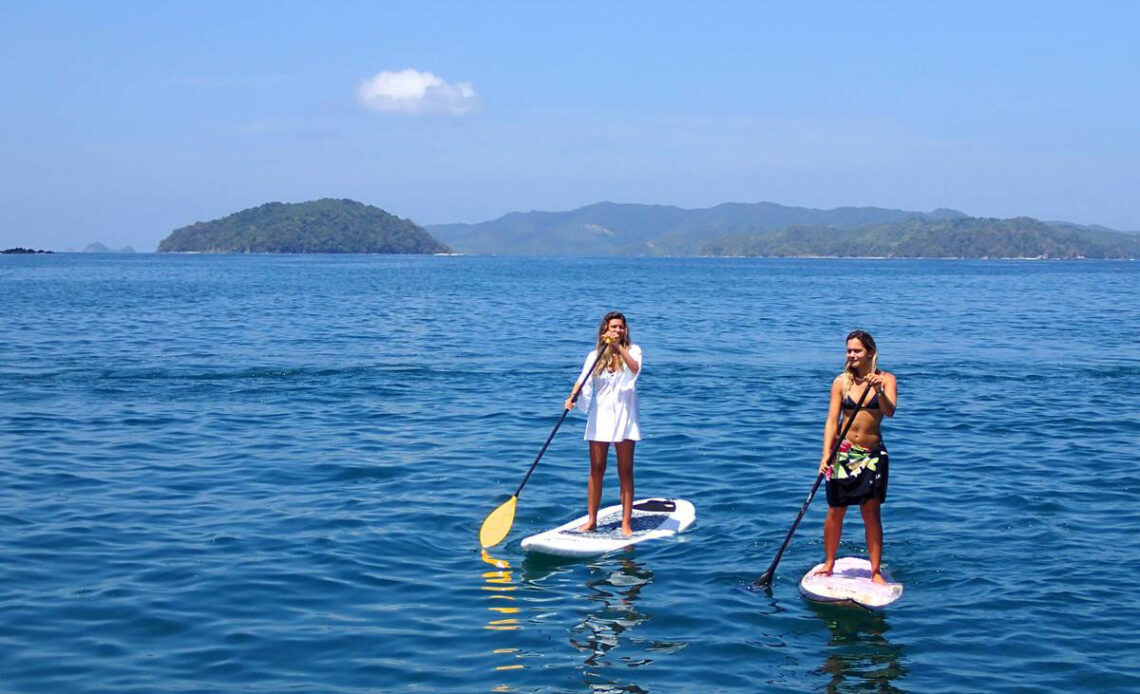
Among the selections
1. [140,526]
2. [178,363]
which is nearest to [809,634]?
[140,526]

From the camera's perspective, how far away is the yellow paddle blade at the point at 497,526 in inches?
469

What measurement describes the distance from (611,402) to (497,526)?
1791mm

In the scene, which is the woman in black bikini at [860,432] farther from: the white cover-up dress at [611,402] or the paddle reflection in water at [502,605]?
the paddle reflection in water at [502,605]

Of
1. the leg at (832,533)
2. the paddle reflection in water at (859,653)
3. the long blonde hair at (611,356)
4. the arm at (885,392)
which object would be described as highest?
the long blonde hair at (611,356)

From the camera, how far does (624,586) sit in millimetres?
10742

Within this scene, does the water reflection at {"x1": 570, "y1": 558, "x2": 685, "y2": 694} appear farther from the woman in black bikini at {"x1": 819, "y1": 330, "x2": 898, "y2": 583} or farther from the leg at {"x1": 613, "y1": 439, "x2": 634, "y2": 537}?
the woman in black bikini at {"x1": 819, "y1": 330, "x2": 898, "y2": 583}

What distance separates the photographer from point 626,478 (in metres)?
11.9

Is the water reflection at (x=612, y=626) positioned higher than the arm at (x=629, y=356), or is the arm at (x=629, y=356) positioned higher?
the arm at (x=629, y=356)

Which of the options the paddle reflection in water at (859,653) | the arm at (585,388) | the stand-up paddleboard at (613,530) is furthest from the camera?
the stand-up paddleboard at (613,530)

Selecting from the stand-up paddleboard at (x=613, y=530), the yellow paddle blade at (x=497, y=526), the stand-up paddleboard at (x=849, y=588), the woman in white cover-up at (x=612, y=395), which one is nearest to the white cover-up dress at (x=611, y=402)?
the woman in white cover-up at (x=612, y=395)

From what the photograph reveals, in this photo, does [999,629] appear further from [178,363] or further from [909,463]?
[178,363]

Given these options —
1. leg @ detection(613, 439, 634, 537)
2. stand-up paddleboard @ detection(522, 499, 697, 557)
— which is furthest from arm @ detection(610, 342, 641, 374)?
stand-up paddleboard @ detection(522, 499, 697, 557)

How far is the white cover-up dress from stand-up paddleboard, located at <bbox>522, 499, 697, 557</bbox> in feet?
3.40

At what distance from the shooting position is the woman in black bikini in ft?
31.2
